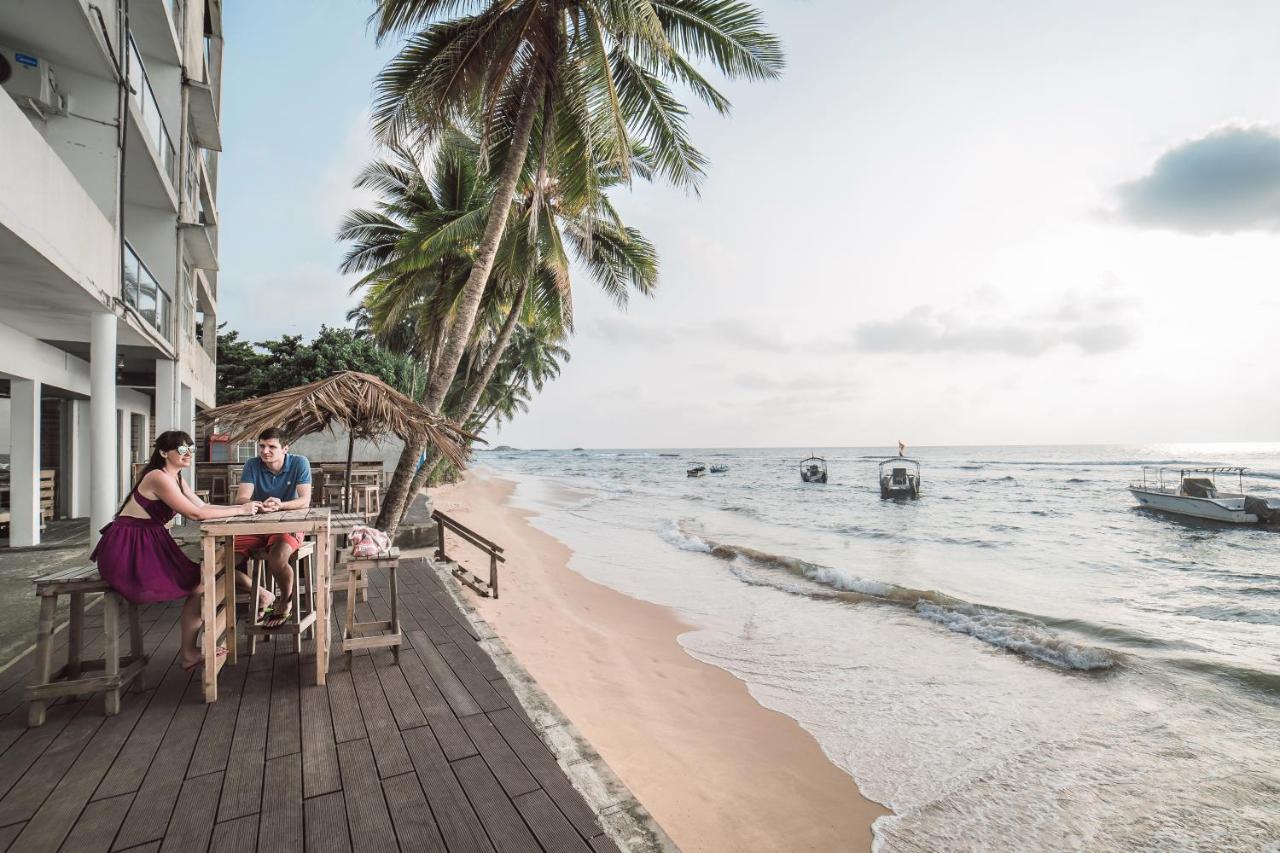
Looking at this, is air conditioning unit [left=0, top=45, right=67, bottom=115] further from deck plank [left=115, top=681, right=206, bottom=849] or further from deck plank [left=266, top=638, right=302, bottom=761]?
deck plank [left=115, top=681, right=206, bottom=849]

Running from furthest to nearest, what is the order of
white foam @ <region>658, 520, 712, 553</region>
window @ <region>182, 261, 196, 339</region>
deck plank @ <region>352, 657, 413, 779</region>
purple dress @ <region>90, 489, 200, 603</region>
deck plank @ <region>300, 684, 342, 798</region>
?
white foam @ <region>658, 520, 712, 553</region>
window @ <region>182, 261, 196, 339</region>
purple dress @ <region>90, 489, 200, 603</region>
deck plank @ <region>352, 657, 413, 779</region>
deck plank @ <region>300, 684, 342, 798</region>

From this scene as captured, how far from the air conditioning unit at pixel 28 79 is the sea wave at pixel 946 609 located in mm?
12527

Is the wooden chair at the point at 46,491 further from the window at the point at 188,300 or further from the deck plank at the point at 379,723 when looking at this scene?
the deck plank at the point at 379,723

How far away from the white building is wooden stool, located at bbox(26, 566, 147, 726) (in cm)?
307

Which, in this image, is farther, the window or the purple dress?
the window

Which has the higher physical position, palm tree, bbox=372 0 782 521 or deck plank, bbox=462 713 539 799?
palm tree, bbox=372 0 782 521

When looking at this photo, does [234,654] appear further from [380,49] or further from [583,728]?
[380,49]

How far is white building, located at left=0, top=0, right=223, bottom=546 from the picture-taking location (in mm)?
4984

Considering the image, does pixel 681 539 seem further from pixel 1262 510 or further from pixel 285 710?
pixel 1262 510

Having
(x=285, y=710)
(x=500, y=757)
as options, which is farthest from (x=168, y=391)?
(x=500, y=757)

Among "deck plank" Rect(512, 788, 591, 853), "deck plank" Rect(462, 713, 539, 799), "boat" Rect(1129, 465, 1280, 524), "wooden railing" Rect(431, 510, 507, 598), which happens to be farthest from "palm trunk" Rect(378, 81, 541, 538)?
"boat" Rect(1129, 465, 1280, 524)

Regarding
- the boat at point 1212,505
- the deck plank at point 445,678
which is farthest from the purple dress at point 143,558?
the boat at point 1212,505

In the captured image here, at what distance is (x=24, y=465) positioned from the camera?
735 cm

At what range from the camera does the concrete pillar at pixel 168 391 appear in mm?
8703
